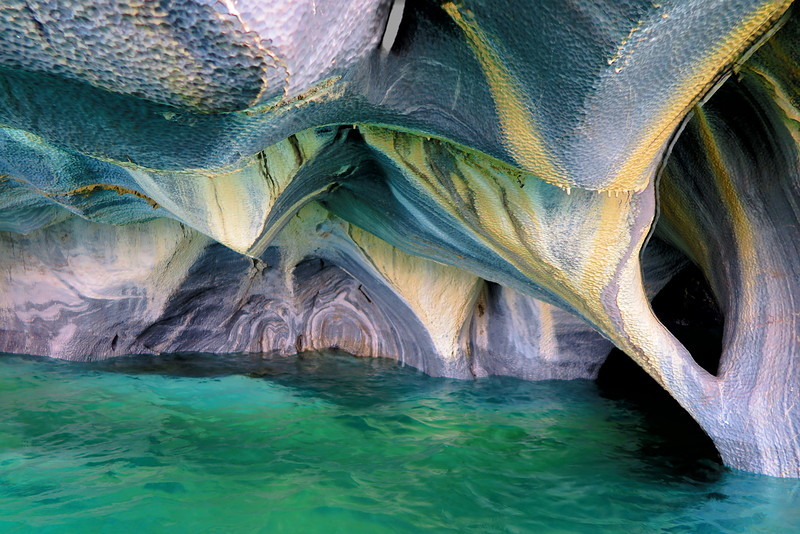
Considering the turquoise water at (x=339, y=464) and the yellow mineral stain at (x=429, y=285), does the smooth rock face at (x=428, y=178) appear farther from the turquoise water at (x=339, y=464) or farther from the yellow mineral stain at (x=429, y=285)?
the turquoise water at (x=339, y=464)

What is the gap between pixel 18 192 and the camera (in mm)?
4508

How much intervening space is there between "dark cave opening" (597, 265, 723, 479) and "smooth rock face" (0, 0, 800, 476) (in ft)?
0.89

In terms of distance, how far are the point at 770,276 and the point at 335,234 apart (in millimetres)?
3468

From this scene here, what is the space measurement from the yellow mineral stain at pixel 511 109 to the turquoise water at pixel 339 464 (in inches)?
60.6

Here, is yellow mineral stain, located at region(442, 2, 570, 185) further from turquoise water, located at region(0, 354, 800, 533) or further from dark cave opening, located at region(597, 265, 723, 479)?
dark cave opening, located at region(597, 265, 723, 479)

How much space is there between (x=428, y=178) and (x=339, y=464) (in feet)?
5.21

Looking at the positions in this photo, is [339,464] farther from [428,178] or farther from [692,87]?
[692,87]

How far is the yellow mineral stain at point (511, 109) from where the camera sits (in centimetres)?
206

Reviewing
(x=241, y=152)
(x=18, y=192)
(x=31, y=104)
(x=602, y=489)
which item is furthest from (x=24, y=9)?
(x=18, y=192)

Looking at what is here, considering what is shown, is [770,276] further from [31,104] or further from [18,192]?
[18,192]

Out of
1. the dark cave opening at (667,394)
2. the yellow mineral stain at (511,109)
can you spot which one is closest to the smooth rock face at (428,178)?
the yellow mineral stain at (511,109)

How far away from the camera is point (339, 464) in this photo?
10.1 feet

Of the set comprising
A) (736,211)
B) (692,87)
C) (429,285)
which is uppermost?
(692,87)

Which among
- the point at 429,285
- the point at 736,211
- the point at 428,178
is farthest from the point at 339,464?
the point at 736,211
